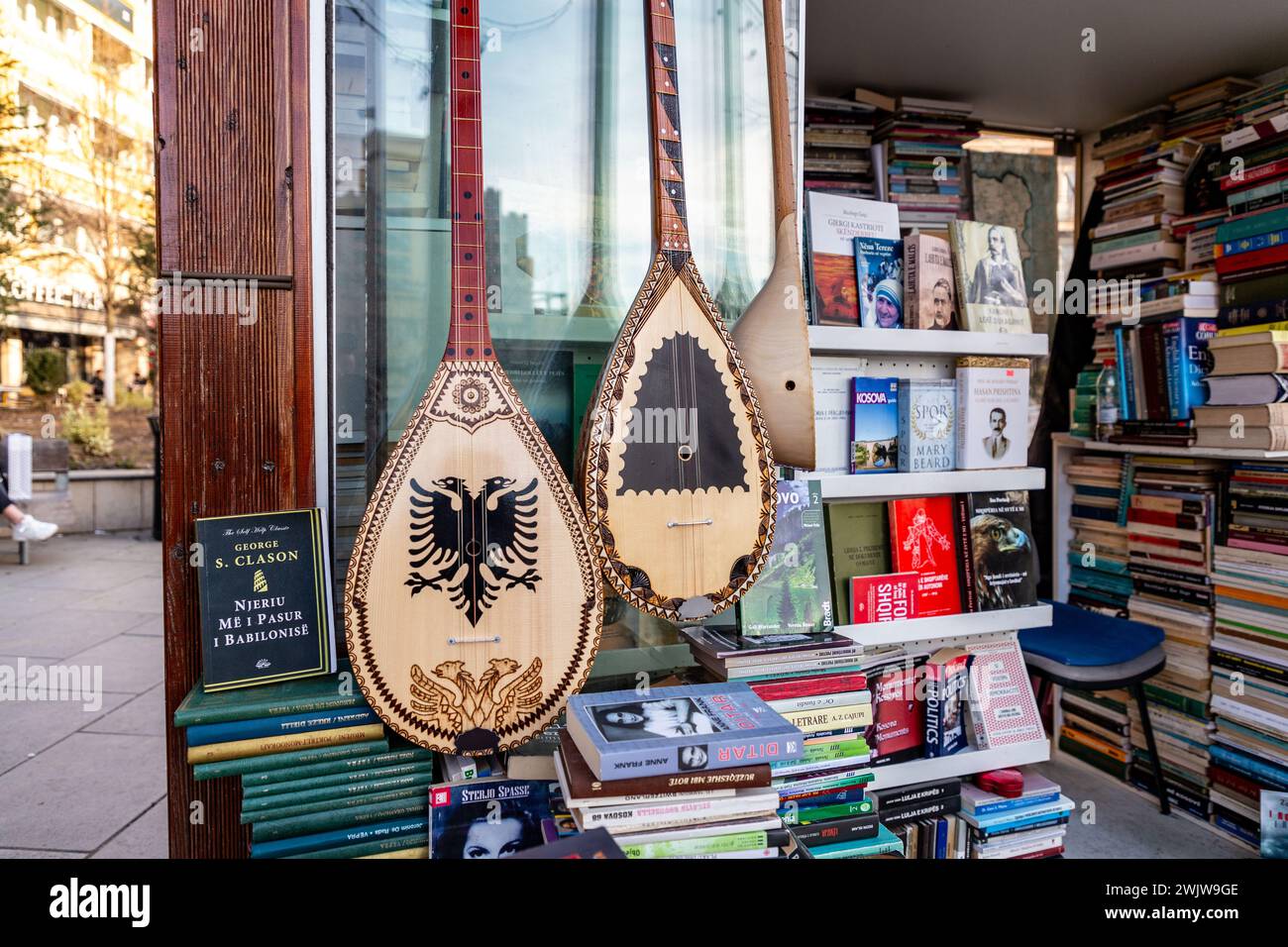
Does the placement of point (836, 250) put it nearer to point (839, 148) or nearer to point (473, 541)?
point (473, 541)

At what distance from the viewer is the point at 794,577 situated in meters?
1.51

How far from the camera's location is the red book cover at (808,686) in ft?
4.44

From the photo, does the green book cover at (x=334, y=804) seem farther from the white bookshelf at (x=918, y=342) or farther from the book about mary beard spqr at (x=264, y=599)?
the white bookshelf at (x=918, y=342)

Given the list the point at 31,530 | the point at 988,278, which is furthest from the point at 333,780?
the point at 31,530

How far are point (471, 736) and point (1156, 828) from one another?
2.18 meters

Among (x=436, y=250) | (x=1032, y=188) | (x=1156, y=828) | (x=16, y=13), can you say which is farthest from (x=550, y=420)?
(x=16, y=13)

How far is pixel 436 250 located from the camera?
4.93 ft

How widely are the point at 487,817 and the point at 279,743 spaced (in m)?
0.31

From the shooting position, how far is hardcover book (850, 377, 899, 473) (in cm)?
174

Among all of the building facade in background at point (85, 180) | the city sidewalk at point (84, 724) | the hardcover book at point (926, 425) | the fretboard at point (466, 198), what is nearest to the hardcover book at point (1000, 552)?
the hardcover book at point (926, 425)

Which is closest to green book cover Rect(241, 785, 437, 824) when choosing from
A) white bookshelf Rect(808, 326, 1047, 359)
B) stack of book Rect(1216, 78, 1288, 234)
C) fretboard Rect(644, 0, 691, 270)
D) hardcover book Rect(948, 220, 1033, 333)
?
fretboard Rect(644, 0, 691, 270)

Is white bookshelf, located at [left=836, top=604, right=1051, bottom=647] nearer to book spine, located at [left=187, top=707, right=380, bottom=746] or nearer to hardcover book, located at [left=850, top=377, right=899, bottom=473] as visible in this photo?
hardcover book, located at [left=850, top=377, right=899, bottom=473]
